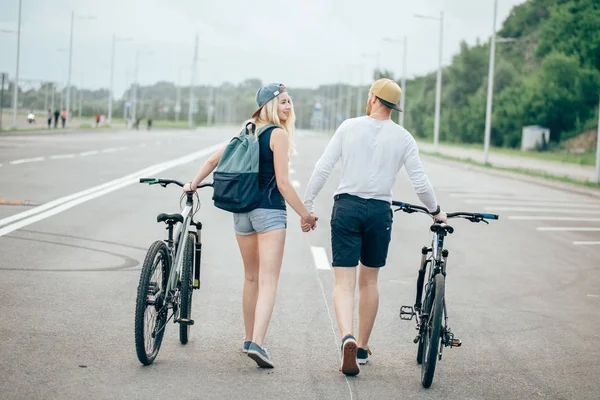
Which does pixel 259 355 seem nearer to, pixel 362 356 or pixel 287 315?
pixel 362 356

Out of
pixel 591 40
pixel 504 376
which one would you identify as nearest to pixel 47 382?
pixel 504 376

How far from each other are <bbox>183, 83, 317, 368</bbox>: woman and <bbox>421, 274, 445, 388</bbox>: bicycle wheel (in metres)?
0.89

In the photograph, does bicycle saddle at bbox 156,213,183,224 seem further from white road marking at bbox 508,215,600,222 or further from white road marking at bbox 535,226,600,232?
white road marking at bbox 508,215,600,222

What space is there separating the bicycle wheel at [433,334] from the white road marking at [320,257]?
4.70m

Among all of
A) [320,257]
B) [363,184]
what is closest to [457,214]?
[363,184]

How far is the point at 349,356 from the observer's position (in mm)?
5797

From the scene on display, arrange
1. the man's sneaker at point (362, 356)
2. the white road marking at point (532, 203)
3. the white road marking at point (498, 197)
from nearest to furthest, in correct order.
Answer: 1. the man's sneaker at point (362, 356)
2. the white road marking at point (532, 203)
3. the white road marking at point (498, 197)

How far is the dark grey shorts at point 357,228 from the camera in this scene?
5996mm

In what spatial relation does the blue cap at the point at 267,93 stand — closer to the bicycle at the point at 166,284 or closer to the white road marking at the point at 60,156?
the bicycle at the point at 166,284

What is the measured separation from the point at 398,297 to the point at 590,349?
217 cm

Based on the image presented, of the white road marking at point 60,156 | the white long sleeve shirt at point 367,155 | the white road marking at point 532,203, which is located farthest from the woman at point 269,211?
the white road marking at point 60,156

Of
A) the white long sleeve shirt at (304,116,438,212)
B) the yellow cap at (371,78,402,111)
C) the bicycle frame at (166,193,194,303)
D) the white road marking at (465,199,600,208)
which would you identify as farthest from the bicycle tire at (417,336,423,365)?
the white road marking at (465,199,600,208)

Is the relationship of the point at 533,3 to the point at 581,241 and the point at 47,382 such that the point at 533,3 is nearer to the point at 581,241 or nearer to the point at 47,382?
the point at 581,241

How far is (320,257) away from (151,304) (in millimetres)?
5725
